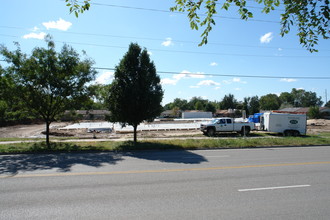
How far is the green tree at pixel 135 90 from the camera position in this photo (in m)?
14.3

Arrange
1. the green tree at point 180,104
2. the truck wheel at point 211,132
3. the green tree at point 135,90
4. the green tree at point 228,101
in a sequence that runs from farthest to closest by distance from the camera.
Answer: the green tree at point 180,104, the green tree at point 228,101, the truck wheel at point 211,132, the green tree at point 135,90

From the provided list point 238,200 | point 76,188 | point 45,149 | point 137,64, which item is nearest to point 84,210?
point 76,188

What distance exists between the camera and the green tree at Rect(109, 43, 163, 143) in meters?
14.3

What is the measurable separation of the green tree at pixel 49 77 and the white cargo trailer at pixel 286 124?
62.0ft

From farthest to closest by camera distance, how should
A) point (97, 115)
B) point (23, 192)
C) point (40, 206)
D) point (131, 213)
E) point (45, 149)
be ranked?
1. point (97, 115)
2. point (45, 149)
3. point (23, 192)
4. point (40, 206)
5. point (131, 213)

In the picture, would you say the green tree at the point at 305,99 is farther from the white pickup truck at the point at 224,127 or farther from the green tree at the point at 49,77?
the green tree at the point at 49,77

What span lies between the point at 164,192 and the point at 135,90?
379 inches

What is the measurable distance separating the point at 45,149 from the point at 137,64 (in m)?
8.14

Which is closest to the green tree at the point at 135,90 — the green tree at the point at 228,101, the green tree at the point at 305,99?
the green tree at the point at 228,101

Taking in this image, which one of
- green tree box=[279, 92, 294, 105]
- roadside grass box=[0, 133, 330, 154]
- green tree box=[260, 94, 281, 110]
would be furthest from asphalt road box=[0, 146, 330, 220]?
green tree box=[279, 92, 294, 105]

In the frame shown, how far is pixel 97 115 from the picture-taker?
83.3 m

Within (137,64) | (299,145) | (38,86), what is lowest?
(299,145)

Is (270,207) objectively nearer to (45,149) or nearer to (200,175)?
(200,175)

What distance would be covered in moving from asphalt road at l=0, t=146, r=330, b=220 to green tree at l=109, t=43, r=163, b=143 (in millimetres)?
6374
